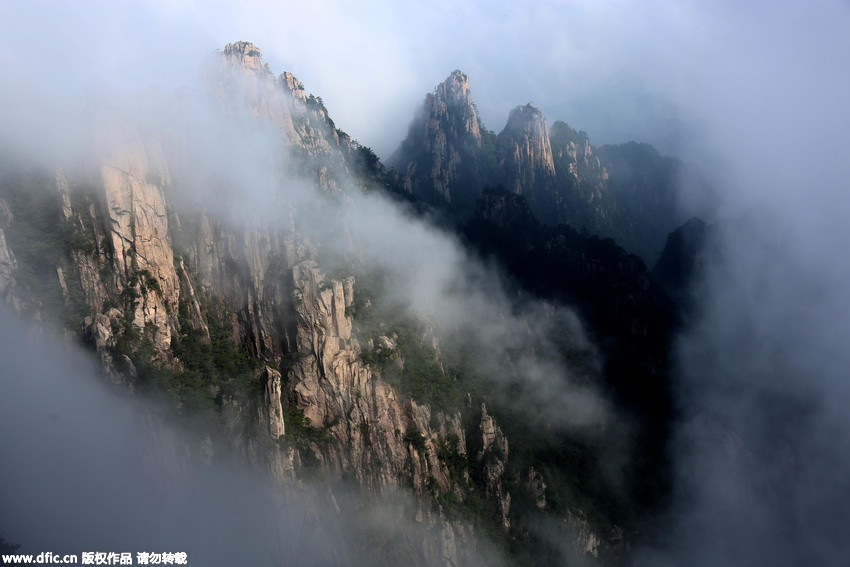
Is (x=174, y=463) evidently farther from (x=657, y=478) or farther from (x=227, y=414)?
(x=657, y=478)

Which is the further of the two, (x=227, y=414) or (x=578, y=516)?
(x=578, y=516)

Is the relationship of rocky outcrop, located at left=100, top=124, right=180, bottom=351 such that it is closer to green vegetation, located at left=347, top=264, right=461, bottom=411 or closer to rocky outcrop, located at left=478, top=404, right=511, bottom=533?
green vegetation, located at left=347, top=264, right=461, bottom=411

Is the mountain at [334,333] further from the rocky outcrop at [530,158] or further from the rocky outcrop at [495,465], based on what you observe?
the rocky outcrop at [530,158]

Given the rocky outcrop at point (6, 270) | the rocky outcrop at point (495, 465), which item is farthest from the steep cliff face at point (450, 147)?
the rocky outcrop at point (6, 270)

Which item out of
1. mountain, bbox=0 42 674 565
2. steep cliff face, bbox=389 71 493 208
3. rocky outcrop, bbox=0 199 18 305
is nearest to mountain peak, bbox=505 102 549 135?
steep cliff face, bbox=389 71 493 208

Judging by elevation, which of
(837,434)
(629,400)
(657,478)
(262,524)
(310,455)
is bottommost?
(262,524)

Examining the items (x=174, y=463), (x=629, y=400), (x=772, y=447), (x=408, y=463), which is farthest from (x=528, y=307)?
(x=174, y=463)

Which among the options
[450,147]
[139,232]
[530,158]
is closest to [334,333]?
[139,232]

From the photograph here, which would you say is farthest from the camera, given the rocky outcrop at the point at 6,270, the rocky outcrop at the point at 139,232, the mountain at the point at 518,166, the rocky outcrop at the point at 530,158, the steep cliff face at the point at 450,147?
the rocky outcrop at the point at 530,158
